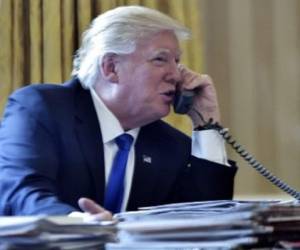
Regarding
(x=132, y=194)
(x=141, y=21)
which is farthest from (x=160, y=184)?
(x=141, y=21)

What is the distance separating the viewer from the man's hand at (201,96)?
2.21 metres

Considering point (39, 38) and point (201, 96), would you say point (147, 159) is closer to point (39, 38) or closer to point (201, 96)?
point (201, 96)

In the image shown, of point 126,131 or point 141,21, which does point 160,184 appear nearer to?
point 126,131

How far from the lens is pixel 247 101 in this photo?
3102mm

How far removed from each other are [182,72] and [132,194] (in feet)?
1.60

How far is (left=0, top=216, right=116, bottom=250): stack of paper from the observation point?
87 cm

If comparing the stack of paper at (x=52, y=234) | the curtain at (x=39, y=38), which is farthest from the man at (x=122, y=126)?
the stack of paper at (x=52, y=234)

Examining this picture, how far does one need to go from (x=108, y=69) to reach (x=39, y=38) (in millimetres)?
634

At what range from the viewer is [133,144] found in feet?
6.78

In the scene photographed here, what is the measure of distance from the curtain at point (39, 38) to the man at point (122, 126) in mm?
432

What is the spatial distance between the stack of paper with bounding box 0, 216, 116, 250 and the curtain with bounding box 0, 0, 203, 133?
1.76 metres

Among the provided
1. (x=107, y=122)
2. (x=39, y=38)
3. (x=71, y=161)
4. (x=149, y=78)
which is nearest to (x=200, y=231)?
(x=71, y=161)

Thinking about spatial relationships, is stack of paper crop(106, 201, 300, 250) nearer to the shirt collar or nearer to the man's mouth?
the shirt collar

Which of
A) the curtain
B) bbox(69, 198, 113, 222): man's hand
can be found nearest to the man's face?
the curtain
